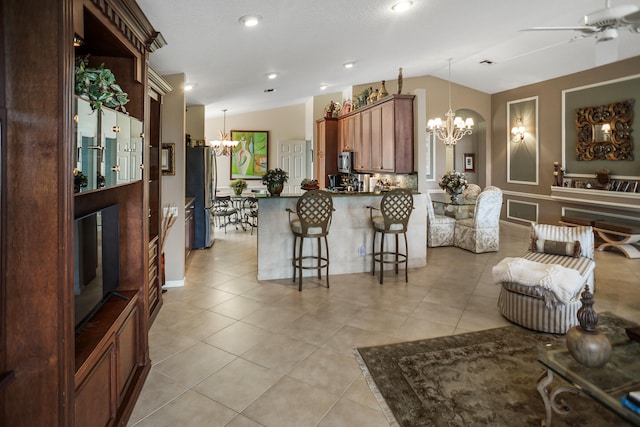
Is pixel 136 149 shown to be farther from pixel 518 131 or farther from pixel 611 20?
pixel 518 131

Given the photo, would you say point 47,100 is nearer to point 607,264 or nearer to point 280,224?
point 280,224

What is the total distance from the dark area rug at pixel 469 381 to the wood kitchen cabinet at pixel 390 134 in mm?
2829

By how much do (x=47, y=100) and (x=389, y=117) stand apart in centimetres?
480

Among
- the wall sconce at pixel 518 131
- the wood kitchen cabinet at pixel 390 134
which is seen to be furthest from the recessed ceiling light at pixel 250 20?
the wall sconce at pixel 518 131

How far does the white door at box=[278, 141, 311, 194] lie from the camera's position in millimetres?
9898

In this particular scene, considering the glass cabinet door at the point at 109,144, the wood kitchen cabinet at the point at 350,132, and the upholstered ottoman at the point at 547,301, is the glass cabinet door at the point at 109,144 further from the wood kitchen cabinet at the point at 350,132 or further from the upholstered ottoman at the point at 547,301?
the wood kitchen cabinet at the point at 350,132

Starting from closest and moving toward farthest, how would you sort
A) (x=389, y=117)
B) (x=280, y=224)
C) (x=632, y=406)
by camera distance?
1. (x=632, y=406)
2. (x=280, y=224)
3. (x=389, y=117)

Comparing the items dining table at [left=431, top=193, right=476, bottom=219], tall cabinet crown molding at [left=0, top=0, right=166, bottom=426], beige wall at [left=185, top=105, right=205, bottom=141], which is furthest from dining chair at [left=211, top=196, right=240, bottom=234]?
tall cabinet crown molding at [left=0, top=0, right=166, bottom=426]

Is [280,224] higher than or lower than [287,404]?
higher

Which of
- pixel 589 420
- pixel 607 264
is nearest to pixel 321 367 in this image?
pixel 589 420

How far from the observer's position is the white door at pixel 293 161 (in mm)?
9898

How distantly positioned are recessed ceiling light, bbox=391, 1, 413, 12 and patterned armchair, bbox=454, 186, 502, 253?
3.49m

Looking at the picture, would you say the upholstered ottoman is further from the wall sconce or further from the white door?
the white door

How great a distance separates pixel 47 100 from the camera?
1.33 m
